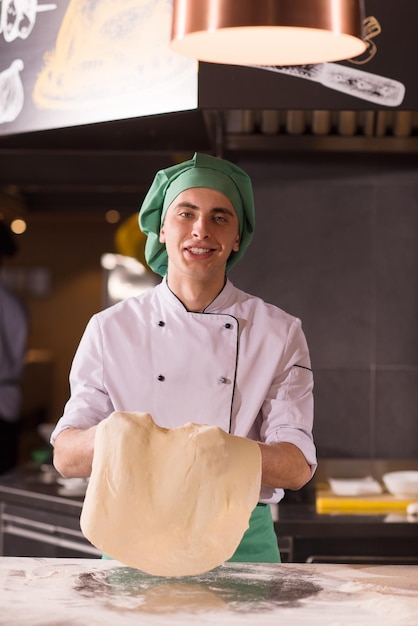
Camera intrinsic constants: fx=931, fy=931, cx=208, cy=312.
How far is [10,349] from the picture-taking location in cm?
471

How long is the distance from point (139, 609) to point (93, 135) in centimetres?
231

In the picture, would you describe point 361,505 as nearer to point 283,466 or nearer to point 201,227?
point 283,466

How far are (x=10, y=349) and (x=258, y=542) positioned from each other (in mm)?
3030

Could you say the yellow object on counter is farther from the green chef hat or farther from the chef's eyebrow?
the chef's eyebrow

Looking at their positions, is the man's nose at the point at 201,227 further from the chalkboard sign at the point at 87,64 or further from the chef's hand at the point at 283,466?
the chalkboard sign at the point at 87,64

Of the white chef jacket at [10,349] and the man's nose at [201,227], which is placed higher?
the man's nose at [201,227]

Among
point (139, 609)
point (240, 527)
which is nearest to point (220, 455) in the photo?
point (240, 527)

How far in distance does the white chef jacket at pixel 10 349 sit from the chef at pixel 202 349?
268 centimetres

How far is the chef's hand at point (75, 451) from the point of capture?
5.69 ft

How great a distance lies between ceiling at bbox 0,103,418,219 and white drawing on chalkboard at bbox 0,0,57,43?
36 centimetres

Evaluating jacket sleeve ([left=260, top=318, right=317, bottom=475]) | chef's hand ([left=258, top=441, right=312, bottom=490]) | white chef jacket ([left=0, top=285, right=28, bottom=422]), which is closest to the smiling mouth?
jacket sleeve ([left=260, top=318, right=317, bottom=475])

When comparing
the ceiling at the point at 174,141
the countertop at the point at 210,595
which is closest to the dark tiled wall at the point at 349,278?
the ceiling at the point at 174,141

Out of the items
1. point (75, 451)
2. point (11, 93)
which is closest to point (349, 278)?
point (11, 93)

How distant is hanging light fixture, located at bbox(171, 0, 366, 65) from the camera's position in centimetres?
132
